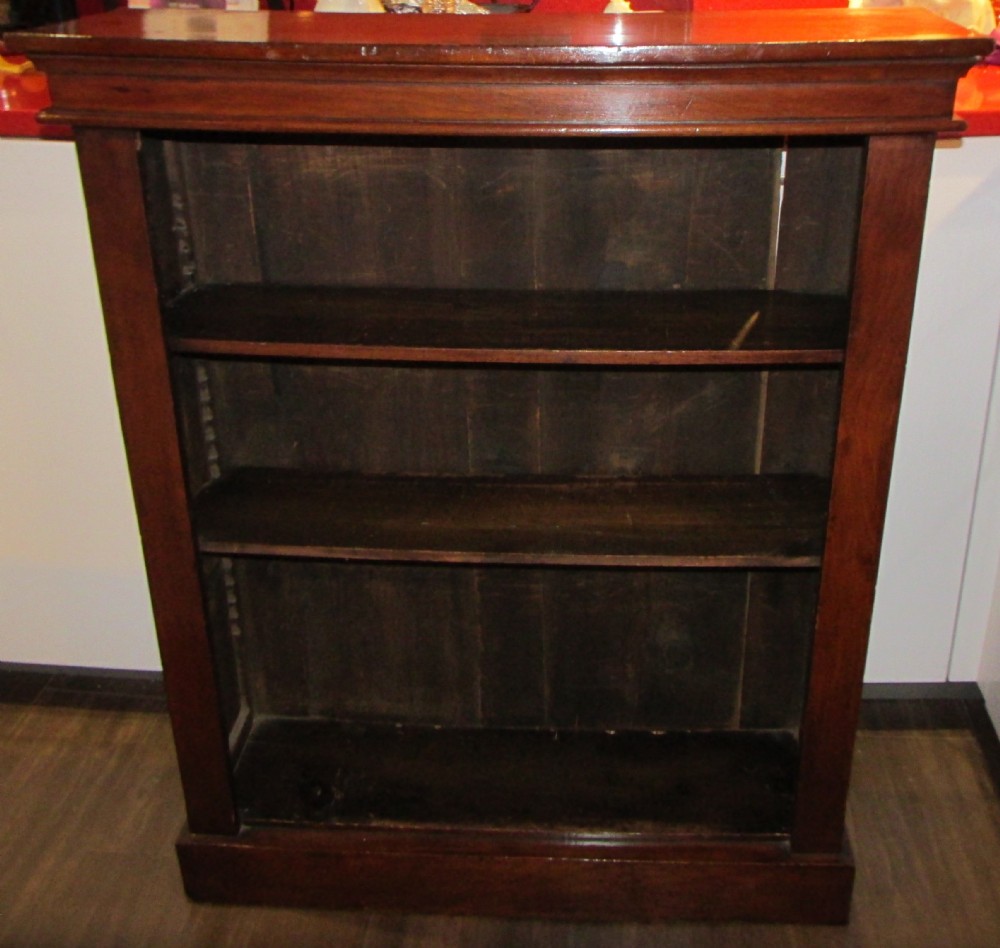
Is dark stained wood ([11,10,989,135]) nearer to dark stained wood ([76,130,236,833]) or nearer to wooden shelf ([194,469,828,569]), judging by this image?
dark stained wood ([76,130,236,833])

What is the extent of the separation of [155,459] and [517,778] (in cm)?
86

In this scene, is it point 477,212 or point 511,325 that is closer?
point 511,325

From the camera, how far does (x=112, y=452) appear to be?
85.9 inches

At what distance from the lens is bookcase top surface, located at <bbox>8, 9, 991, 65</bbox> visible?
1289mm

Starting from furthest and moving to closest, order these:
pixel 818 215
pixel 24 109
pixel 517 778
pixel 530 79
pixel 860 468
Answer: pixel 517 778 → pixel 24 109 → pixel 818 215 → pixel 860 468 → pixel 530 79

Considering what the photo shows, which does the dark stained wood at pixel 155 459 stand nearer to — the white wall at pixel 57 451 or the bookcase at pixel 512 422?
the bookcase at pixel 512 422

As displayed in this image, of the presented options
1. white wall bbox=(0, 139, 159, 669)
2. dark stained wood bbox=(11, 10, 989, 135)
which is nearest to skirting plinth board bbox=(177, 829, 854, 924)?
white wall bbox=(0, 139, 159, 669)

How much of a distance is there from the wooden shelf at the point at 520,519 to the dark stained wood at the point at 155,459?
0.07 metres

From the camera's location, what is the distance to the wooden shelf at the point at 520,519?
5.46ft

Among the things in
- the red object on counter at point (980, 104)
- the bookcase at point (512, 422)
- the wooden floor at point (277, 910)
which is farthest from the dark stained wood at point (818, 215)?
the wooden floor at point (277, 910)

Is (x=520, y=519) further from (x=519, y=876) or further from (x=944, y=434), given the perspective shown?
(x=944, y=434)

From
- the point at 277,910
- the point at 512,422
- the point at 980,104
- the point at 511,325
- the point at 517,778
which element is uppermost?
the point at 980,104

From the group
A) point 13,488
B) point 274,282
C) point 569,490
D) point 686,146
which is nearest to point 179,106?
point 274,282

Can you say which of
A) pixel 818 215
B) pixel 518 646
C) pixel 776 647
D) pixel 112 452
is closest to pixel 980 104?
pixel 818 215
